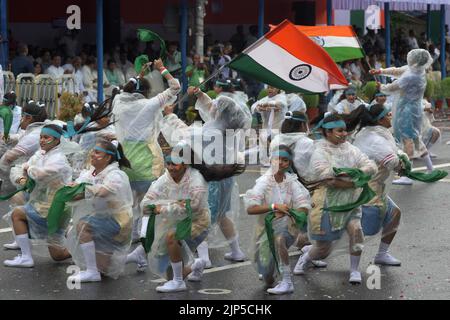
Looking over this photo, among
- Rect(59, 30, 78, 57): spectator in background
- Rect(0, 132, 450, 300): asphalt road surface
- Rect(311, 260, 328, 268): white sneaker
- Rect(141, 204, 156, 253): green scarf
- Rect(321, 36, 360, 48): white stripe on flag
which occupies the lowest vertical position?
Rect(0, 132, 450, 300): asphalt road surface

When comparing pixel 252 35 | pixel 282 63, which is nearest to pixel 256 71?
pixel 282 63

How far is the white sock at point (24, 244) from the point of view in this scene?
10.1m

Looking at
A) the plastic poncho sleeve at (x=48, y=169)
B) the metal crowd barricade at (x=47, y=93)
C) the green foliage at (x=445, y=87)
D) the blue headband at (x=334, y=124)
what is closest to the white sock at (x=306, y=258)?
the blue headband at (x=334, y=124)

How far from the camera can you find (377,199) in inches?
399

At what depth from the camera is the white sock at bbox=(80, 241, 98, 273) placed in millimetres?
9477

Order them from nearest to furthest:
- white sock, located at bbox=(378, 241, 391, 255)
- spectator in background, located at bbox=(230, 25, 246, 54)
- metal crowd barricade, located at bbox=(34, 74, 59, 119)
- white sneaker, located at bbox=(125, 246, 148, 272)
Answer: white sneaker, located at bbox=(125, 246, 148, 272), white sock, located at bbox=(378, 241, 391, 255), metal crowd barricade, located at bbox=(34, 74, 59, 119), spectator in background, located at bbox=(230, 25, 246, 54)

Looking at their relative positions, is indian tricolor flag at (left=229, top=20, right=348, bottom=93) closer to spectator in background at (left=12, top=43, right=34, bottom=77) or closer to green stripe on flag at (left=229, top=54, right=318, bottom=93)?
green stripe on flag at (left=229, top=54, right=318, bottom=93)

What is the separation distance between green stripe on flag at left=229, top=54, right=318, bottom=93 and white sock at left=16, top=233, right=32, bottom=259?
8.76 feet

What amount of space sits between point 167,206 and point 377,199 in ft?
7.05

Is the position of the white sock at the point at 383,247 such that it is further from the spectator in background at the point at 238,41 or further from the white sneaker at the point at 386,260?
the spectator in background at the point at 238,41


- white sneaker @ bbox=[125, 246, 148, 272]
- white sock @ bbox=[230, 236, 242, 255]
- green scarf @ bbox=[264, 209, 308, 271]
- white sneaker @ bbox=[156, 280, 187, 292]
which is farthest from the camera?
white sock @ bbox=[230, 236, 242, 255]

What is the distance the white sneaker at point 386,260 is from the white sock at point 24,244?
3189mm

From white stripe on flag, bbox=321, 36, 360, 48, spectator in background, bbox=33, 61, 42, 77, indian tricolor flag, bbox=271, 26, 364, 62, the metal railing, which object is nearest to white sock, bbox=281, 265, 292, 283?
indian tricolor flag, bbox=271, 26, 364, 62

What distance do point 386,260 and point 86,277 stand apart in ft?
9.10
